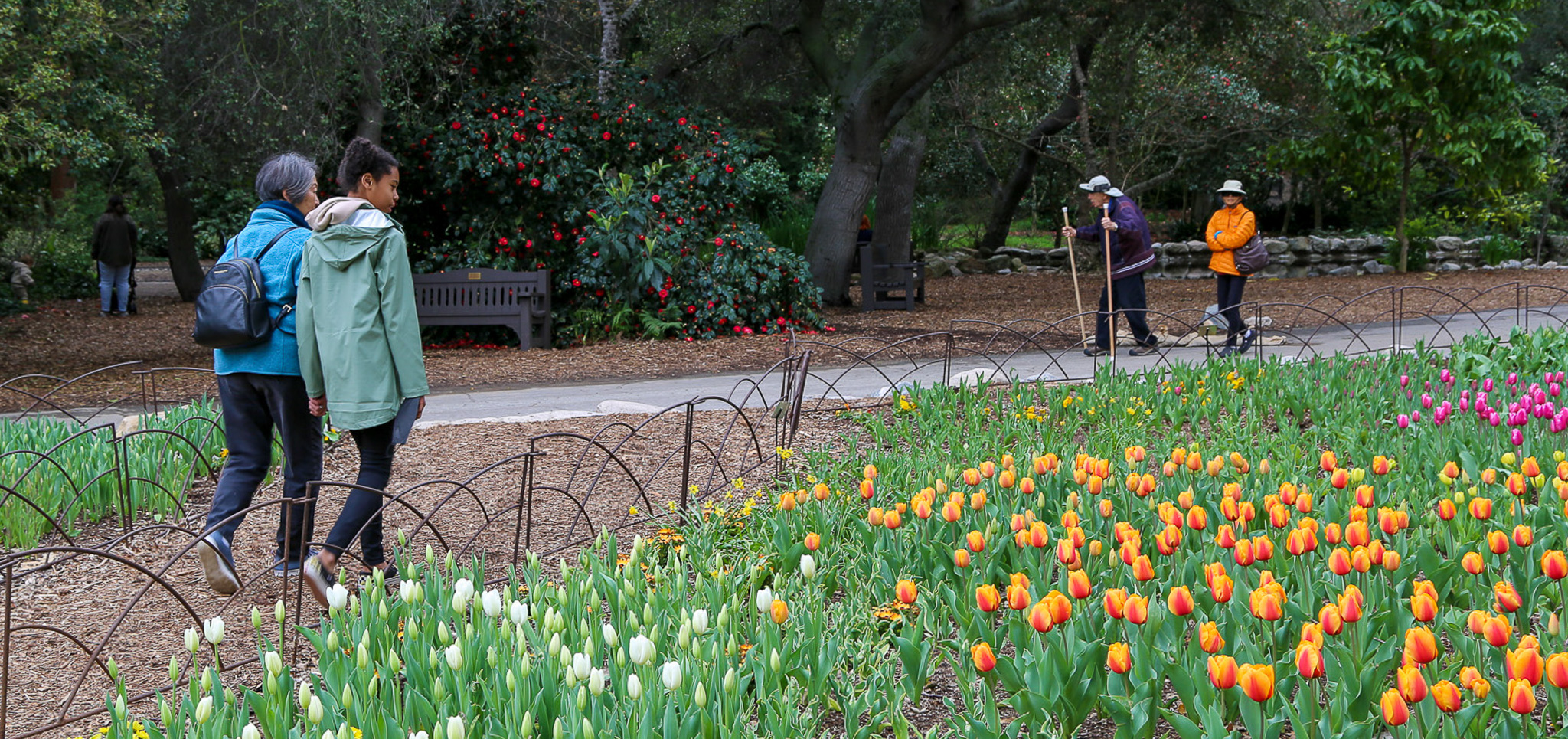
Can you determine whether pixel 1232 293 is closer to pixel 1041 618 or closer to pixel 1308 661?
pixel 1041 618

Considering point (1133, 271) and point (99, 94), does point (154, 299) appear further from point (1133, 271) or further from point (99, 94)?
point (1133, 271)

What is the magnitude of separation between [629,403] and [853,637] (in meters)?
4.35

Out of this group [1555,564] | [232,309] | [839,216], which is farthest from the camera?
[839,216]

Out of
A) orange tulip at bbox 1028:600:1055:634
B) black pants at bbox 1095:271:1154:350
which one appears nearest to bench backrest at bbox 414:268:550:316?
black pants at bbox 1095:271:1154:350

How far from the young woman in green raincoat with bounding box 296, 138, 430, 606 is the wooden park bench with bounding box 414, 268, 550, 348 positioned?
25.2 ft

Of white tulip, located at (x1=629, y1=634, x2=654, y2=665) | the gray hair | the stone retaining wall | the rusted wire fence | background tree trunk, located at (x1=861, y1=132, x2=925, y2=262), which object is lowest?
the rusted wire fence

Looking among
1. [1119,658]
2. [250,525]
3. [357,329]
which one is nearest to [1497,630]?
[1119,658]

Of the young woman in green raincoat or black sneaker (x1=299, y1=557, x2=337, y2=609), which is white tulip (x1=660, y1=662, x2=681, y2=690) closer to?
black sneaker (x1=299, y1=557, x2=337, y2=609)

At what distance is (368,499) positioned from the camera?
3971 mm

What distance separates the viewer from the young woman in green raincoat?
385cm

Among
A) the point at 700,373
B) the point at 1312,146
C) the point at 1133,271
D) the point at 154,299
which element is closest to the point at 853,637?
the point at 700,373

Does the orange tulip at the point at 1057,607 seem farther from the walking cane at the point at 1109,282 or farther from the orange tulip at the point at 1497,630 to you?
the walking cane at the point at 1109,282

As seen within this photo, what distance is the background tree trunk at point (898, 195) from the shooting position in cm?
1659

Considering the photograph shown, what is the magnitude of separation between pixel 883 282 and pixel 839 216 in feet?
3.56
